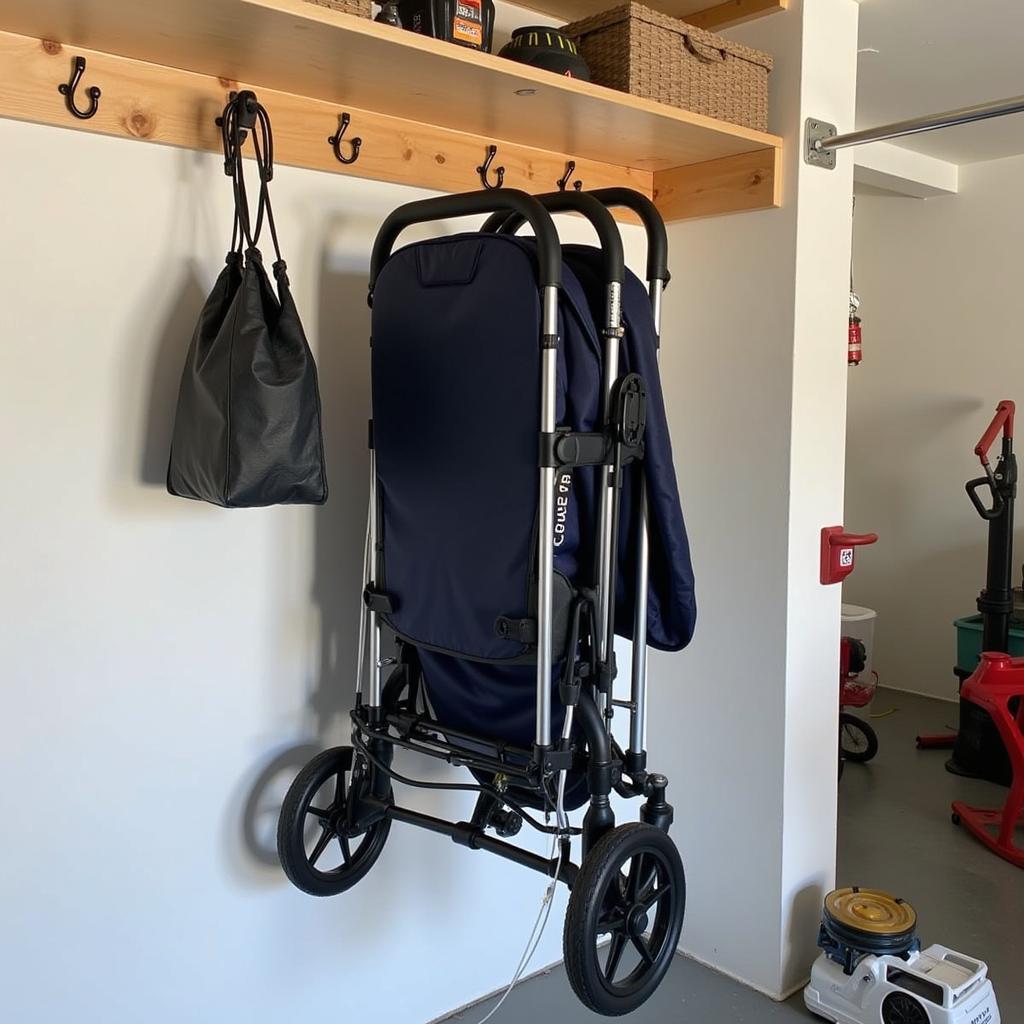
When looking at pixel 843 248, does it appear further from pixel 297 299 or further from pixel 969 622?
pixel 969 622

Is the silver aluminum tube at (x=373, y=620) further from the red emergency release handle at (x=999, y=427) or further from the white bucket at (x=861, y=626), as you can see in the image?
the white bucket at (x=861, y=626)

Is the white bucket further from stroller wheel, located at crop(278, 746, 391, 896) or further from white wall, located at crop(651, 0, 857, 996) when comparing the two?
stroller wheel, located at crop(278, 746, 391, 896)

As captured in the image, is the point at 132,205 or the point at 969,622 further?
the point at 969,622

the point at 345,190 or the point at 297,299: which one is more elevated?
the point at 345,190

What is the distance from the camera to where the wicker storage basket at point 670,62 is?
206 centimetres

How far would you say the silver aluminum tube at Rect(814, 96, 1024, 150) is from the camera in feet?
6.23

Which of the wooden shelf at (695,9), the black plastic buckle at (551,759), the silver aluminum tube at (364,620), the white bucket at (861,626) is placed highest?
the wooden shelf at (695,9)

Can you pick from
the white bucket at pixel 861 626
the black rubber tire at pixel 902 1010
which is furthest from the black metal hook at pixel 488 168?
the white bucket at pixel 861 626

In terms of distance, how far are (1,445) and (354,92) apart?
85 centimetres

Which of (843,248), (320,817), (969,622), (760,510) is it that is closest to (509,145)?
(843,248)

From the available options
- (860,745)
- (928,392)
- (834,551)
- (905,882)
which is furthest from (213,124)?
(928,392)

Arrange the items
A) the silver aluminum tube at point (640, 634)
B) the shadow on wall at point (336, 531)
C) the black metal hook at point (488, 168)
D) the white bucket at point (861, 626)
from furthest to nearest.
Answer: the white bucket at point (861, 626), the black metal hook at point (488, 168), the shadow on wall at point (336, 531), the silver aluminum tube at point (640, 634)

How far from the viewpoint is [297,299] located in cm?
199

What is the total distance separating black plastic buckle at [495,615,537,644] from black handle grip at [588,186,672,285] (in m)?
0.66
